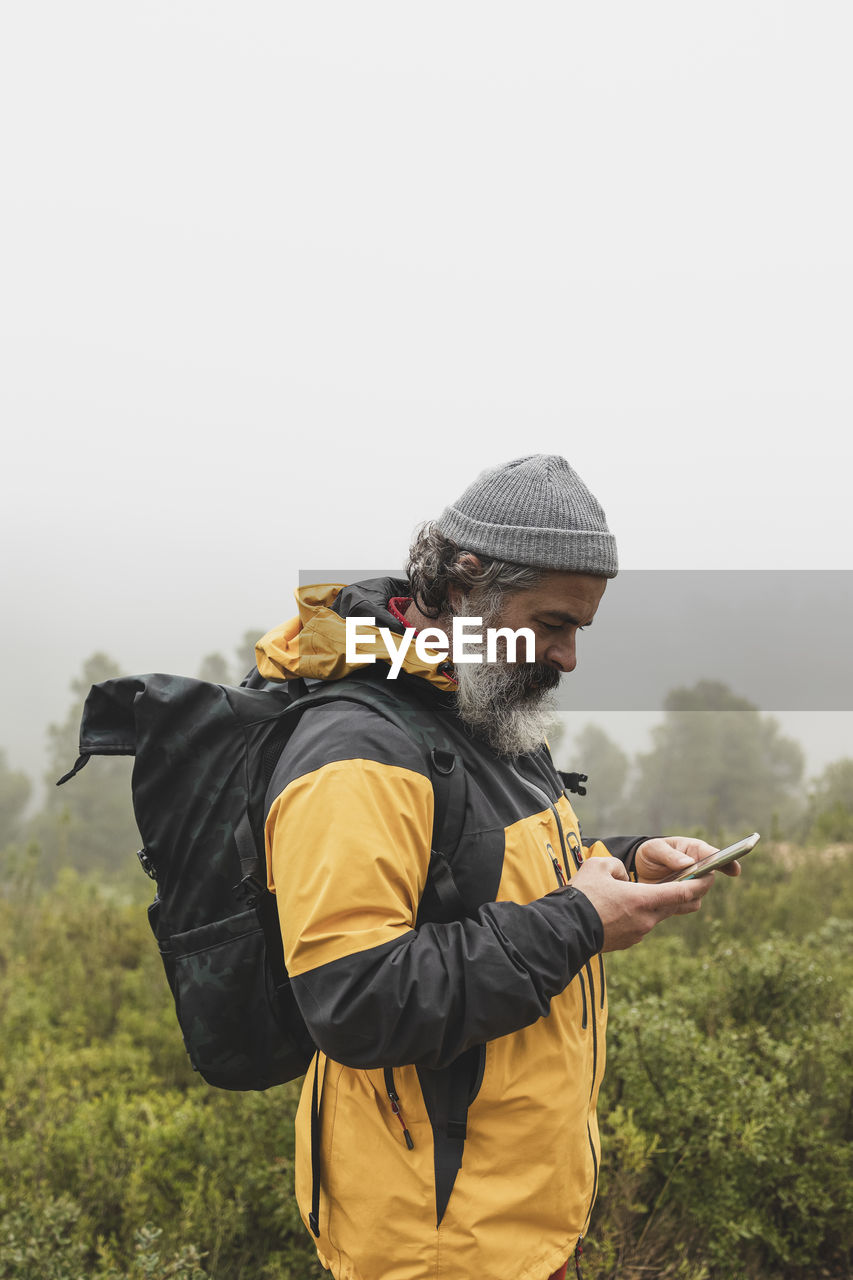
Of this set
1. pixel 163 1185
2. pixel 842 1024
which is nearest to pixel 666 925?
pixel 842 1024

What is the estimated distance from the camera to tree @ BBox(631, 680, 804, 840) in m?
11.0

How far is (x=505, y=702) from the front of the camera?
5.95ft

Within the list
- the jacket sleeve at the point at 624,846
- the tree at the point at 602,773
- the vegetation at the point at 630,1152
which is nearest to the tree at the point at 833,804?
the tree at the point at 602,773

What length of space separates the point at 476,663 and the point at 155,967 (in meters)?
4.48

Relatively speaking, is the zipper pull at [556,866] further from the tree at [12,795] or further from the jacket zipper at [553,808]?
the tree at [12,795]

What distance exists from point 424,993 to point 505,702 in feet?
2.02

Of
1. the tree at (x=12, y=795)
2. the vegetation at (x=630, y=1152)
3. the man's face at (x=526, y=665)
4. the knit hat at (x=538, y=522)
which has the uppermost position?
the knit hat at (x=538, y=522)

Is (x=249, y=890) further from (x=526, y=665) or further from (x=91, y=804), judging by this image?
(x=91, y=804)

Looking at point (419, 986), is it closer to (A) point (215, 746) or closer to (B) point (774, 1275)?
(A) point (215, 746)

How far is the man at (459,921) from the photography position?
1.43 metres

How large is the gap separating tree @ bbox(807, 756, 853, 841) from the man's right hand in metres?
7.85

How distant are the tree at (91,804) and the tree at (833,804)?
801cm

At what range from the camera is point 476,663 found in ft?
5.95

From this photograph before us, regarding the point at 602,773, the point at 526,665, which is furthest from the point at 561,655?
the point at 602,773
